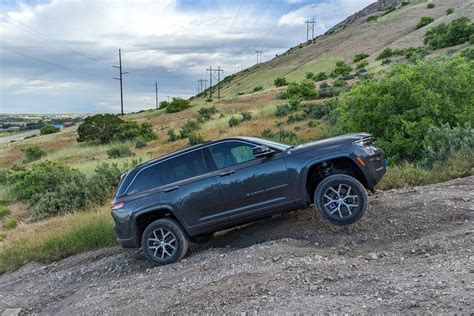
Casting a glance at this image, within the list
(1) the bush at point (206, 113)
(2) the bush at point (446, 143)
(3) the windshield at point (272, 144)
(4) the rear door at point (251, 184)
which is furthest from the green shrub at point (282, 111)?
(4) the rear door at point (251, 184)

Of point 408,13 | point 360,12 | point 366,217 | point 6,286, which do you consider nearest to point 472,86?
A: point 366,217

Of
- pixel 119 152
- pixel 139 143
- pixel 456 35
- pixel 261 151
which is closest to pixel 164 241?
pixel 261 151

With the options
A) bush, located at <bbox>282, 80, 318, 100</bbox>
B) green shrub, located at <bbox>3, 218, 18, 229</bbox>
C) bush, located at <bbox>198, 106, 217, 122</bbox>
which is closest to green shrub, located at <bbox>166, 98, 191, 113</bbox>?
bush, located at <bbox>198, 106, 217, 122</bbox>

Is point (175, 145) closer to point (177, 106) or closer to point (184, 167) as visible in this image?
point (184, 167)

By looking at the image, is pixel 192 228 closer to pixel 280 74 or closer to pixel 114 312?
pixel 114 312

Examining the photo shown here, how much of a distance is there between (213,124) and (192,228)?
28078 mm

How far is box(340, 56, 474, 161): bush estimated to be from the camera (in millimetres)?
12250

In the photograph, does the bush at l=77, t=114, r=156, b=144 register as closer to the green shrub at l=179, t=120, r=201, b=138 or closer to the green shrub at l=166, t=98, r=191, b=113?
the green shrub at l=179, t=120, r=201, b=138

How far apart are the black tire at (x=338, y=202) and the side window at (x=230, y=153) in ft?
3.99

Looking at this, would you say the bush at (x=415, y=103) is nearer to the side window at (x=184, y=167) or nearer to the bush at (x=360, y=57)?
the side window at (x=184, y=167)

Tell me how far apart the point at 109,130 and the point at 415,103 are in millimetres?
32812

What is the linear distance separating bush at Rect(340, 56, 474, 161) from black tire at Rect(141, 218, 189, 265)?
7233 mm

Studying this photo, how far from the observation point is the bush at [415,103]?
1225 centimetres

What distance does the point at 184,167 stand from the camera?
24.7ft
